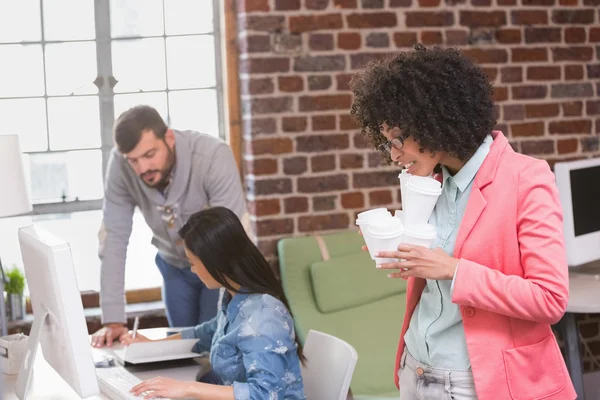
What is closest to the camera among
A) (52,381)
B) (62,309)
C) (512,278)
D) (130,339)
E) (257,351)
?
(512,278)

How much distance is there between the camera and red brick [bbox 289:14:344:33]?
3590mm

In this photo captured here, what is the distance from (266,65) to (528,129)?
1.23 m

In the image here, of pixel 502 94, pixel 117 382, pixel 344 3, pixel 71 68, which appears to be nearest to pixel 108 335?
pixel 117 382

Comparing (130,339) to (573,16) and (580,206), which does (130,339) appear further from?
(573,16)

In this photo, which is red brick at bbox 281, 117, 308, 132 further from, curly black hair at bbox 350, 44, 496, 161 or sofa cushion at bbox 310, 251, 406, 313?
curly black hair at bbox 350, 44, 496, 161

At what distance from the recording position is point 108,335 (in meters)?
2.71

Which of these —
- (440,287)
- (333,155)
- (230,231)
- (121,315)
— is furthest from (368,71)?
(333,155)

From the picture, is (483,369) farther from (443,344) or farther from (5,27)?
(5,27)

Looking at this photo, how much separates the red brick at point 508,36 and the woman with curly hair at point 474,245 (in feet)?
7.44

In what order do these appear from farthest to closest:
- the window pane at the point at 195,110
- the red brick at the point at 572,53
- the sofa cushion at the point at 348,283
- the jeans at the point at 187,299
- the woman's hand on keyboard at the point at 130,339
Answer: the red brick at the point at 572,53
the window pane at the point at 195,110
the sofa cushion at the point at 348,283
the jeans at the point at 187,299
the woman's hand on keyboard at the point at 130,339

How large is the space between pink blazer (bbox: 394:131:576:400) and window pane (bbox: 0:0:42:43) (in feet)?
8.22

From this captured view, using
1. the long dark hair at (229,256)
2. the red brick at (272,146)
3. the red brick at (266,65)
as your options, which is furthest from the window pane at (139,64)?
the long dark hair at (229,256)

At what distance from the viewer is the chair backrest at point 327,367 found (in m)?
2.22

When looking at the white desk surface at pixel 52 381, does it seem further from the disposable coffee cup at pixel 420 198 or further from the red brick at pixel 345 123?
the red brick at pixel 345 123
